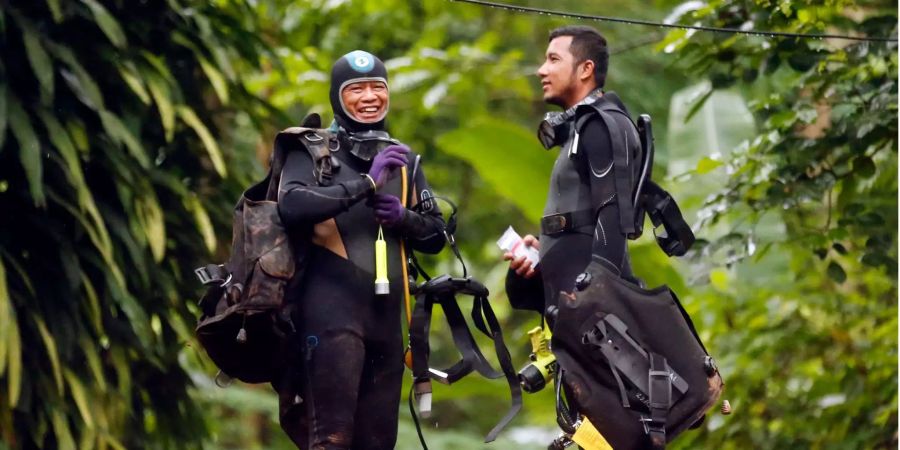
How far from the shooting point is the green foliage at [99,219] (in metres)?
8.29

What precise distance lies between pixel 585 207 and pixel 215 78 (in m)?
3.65

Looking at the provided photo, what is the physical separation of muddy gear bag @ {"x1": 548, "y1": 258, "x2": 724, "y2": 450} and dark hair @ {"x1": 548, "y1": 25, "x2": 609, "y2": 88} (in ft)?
2.73

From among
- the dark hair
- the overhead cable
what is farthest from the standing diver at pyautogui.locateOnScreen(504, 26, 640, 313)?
the overhead cable

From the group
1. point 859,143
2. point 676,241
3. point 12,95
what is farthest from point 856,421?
point 12,95

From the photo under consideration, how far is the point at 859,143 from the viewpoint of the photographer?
843 centimetres

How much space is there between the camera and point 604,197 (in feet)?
20.0

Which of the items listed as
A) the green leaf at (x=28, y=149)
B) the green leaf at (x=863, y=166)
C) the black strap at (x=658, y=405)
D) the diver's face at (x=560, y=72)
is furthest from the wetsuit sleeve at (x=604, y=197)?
the green leaf at (x=28, y=149)

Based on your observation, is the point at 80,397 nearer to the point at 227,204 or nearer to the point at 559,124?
the point at 227,204

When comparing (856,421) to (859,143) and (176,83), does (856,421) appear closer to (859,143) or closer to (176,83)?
(859,143)

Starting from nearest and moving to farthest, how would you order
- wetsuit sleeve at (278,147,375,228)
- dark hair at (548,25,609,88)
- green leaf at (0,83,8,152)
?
1. wetsuit sleeve at (278,147,375,228)
2. dark hair at (548,25,609,88)
3. green leaf at (0,83,8,152)

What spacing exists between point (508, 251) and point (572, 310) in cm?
52

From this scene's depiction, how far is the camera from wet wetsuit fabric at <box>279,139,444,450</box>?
6.02m

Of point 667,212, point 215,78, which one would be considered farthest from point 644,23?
point 215,78

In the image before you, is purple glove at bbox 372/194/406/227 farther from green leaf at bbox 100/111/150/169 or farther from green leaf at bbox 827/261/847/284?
green leaf at bbox 827/261/847/284
